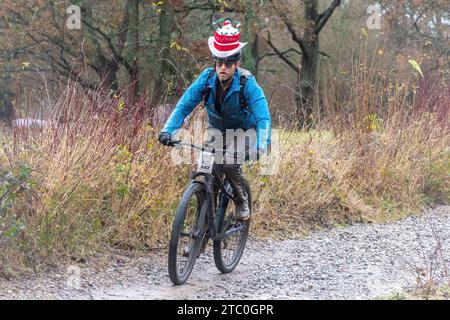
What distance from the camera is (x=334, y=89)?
33.5 feet

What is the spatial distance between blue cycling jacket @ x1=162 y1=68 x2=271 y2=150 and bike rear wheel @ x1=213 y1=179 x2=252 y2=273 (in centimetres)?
54

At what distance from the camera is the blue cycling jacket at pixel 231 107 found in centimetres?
582

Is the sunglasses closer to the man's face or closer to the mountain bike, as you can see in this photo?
the man's face

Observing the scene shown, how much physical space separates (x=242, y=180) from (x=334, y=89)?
4.38 meters

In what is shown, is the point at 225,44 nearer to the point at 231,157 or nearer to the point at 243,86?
the point at 243,86

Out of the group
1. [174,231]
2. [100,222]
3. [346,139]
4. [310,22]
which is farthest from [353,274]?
[310,22]

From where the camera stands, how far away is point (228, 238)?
6.33 meters

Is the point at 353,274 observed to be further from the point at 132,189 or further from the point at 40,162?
the point at 40,162

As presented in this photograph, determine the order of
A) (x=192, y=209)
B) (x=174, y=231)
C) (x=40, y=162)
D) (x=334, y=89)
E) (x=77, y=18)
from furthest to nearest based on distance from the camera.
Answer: (x=77, y=18) → (x=334, y=89) → (x=40, y=162) → (x=192, y=209) → (x=174, y=231)

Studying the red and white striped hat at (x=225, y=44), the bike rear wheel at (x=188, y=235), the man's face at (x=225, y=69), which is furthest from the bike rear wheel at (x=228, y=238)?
the red and white striped hat at (x=225, y=44)

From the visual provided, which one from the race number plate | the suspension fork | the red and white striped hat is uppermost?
the red and white striped hat

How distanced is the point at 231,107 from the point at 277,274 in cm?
151

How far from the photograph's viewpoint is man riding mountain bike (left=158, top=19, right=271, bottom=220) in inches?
228

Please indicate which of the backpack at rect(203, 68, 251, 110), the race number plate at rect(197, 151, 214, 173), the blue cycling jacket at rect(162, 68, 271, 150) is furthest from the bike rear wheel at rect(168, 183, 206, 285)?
the backpack at rect(203, 68, 251, 110)
